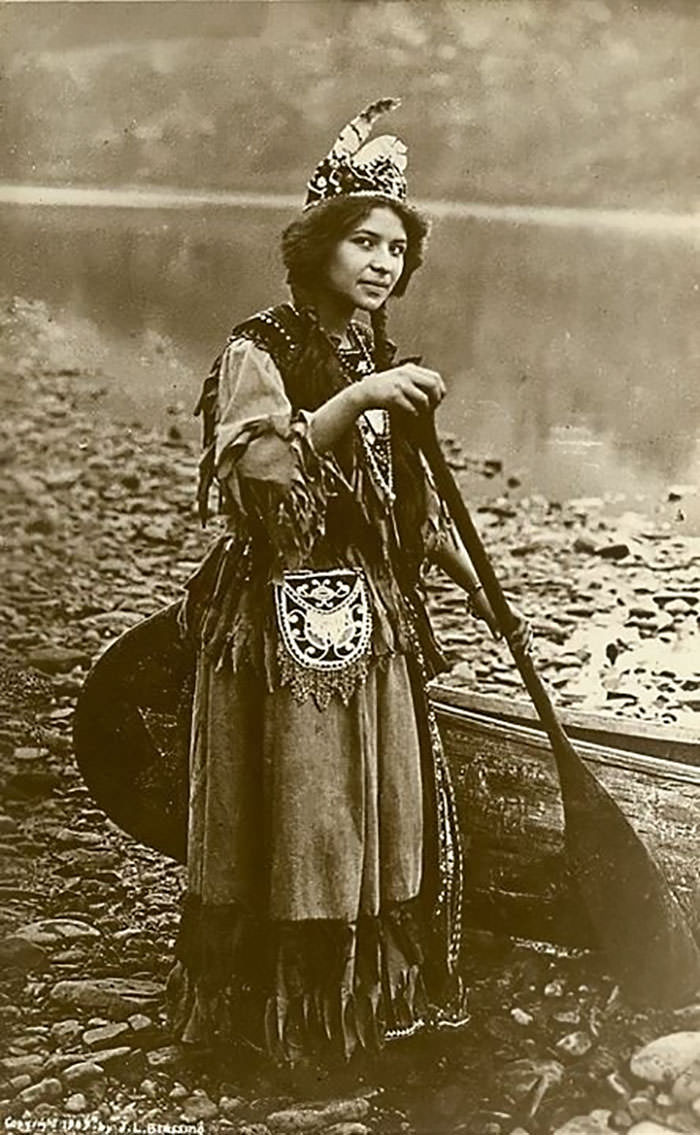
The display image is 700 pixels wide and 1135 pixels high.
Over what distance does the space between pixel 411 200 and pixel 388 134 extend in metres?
0.11

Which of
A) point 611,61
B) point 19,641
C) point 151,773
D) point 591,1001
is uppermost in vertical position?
point 611,61

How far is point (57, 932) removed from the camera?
2.03 meters

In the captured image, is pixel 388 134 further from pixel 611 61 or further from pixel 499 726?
pixel 499 726

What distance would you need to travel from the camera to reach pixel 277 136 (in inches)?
80.7

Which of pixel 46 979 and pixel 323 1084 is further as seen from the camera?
pixel 46 979

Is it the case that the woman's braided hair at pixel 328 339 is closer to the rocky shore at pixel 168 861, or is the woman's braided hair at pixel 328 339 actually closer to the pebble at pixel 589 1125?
the rocky shore at pixel 168 861

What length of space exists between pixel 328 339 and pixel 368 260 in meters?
0.13

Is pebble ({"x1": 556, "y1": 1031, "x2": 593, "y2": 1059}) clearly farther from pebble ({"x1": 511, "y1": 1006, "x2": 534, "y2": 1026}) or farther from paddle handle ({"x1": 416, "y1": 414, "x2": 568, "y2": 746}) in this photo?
paddle handle ({"x1": 416, "y1": 414, "x2": 568, "y2": 746})

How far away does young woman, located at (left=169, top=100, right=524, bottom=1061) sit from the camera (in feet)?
6.18

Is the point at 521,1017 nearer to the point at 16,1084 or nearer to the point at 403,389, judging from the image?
the point at 16,1084

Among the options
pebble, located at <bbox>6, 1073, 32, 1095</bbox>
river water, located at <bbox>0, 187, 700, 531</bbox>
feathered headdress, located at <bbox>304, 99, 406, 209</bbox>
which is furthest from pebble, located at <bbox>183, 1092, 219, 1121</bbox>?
feathered headdress, located at <bbox>304, 99, 406, 209</bbox>

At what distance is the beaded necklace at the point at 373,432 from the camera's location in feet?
6.29

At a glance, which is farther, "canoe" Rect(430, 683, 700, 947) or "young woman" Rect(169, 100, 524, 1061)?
"canoe" Rect(430, 683, 700, 947)

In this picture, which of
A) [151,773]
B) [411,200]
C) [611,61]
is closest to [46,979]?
[151,773]
